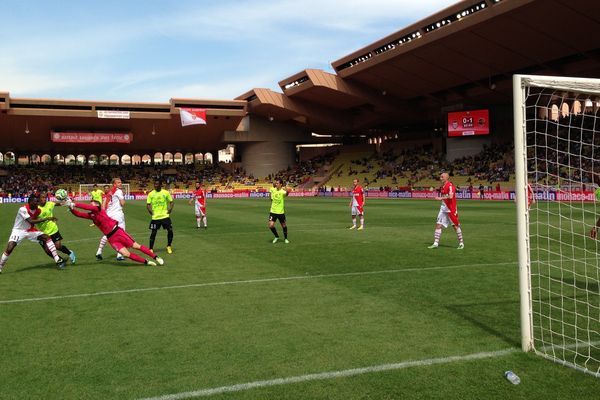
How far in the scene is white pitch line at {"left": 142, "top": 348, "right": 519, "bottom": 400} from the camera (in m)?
4.44

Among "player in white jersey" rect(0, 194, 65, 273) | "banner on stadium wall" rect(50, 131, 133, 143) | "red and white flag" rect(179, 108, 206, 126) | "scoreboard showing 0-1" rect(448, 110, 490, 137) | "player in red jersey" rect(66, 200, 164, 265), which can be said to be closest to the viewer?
"player in white jersey" rect(0, 194, 65, 273)

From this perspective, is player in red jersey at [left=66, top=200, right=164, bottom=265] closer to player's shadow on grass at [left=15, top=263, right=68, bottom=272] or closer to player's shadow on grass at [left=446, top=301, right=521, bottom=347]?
player's shadow on grass at [left=15, top=263, right=68, bottom=272]

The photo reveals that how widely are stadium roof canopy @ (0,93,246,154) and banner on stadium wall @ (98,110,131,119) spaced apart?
0.79 metres

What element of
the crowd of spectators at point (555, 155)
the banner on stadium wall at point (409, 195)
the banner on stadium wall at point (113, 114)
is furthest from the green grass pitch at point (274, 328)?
the banner on stadium wall at point (113, 114)

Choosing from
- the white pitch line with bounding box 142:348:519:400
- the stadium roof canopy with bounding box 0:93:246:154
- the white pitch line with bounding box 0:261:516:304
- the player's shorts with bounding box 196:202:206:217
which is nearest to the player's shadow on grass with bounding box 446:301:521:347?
the white pitch line with bounding box 142:348:519:400

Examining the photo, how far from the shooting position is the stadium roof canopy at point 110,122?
5516 cm

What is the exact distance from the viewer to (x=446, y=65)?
42000mm

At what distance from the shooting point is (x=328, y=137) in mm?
80875

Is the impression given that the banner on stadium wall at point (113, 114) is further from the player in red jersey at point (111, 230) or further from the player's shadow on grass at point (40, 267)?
the player in red jersey at point (111, 230)

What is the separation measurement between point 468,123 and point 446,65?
9419 millimetres

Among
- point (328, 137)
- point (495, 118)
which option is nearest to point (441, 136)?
point (495, 118)

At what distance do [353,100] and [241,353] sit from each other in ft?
168

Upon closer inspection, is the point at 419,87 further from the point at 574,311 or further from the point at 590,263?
the point at 574,311

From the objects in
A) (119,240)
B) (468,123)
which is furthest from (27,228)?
(468,123)
